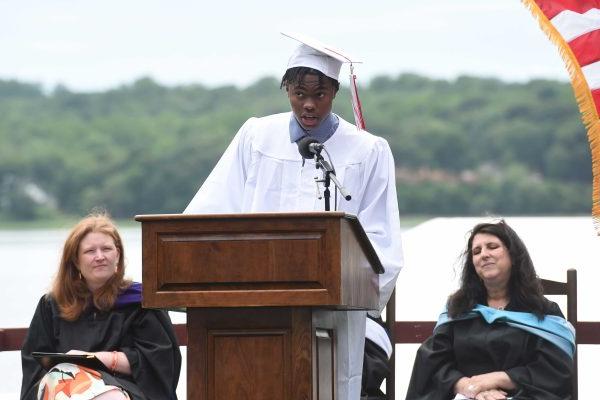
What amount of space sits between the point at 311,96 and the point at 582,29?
145 centimetres

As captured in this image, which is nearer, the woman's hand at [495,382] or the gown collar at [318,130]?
the gown collar at [318,130]

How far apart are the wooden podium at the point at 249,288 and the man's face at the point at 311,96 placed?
1119 mm

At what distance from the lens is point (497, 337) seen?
21.5 ft

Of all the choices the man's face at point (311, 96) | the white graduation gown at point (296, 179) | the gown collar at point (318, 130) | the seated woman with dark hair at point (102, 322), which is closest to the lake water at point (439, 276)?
the seated woman with dark hair at point (102, 322)

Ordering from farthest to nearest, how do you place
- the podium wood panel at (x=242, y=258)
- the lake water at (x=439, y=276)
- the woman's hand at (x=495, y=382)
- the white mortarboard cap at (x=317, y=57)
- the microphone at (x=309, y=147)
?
the lake water at (x=439, y=276) → the woman's hand at (x=495, y=382) → the white mortarboard cap at (x=317, y=57) → the microphone at (x=309, y=147) → the podium wood panel at (x=242, y=258)

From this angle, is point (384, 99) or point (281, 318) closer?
point (281, 318)

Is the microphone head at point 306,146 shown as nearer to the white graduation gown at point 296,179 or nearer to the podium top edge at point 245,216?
the white graduation gown at point 296,179

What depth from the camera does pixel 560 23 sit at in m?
6.77

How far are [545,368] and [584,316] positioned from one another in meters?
2.79

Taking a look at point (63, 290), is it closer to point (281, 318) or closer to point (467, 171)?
point (281, 318)

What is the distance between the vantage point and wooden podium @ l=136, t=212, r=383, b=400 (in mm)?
4902

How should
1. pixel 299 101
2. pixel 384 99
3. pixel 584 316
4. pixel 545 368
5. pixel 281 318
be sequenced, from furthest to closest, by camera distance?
pixel 384 99 < pixel 584 316 < pixel 545 368 < pixel 299 101 < pixel 281 318

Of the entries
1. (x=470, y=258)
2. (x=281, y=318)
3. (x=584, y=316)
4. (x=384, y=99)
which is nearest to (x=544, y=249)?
(x=584, y=316)

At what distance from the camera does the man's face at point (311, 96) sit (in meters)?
6.02
